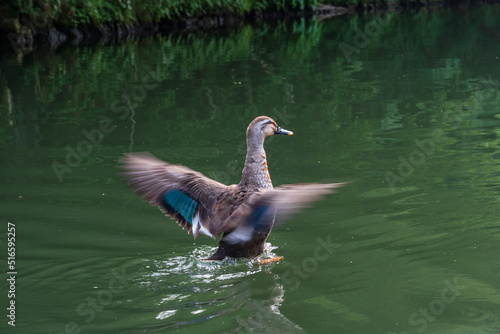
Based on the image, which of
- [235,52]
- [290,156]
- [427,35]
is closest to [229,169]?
[290,156]

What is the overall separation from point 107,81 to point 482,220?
35.5ft

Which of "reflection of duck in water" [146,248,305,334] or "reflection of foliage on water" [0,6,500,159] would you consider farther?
"reflection of foliage on water" [0,6,500,159]

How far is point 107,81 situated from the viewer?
1598cm

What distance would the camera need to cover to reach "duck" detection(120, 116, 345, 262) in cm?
598

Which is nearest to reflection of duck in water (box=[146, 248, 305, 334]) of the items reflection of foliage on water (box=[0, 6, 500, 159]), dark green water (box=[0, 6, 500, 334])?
dark green water (box=[0, 6, 500, 334])

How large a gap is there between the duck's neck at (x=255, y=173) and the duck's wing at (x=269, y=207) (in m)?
0.27

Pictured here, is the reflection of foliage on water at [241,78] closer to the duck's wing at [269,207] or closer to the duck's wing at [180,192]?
the duck's wing at [180,192]

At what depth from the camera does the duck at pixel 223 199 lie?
598 cm

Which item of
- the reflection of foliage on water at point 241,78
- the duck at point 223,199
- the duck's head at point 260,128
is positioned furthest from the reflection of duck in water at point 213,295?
the reflection of foliage on water at point 241,78

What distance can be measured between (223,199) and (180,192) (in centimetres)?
48

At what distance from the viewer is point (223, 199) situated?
616cm

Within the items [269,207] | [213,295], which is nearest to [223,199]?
[269,207]

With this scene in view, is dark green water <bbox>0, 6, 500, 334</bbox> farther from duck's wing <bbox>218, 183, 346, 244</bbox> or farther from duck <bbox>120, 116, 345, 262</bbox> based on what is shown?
duck's wing <bbox>218, 183, 346, 244</bbox>

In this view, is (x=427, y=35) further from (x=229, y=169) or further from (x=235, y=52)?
(x=229, y=169)
